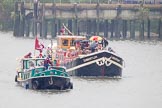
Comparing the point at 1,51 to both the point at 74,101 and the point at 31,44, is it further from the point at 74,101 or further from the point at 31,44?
the point at 74,101

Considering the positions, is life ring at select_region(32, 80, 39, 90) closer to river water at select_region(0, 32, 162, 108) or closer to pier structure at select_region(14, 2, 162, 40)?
river water at select_region(0, 32, 162, 108)

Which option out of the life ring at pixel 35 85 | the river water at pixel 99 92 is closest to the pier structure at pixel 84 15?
the river water at pixel 99 92

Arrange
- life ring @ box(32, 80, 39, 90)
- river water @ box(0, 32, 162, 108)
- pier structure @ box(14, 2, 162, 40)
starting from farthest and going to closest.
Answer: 1. pier structure @ box(14, 2, 162, 40)
2. life ring @ box(32, 80, 39, 90)
3. river water @ box(0, 32, 162, 108)

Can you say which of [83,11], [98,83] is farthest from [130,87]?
[83,11]

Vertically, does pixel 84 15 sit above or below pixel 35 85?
below

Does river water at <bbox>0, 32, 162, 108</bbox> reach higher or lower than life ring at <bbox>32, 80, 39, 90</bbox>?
lower

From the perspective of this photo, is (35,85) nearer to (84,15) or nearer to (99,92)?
(99,92)

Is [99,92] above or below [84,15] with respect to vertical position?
above

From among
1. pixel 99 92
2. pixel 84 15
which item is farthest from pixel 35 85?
pixel 84 15

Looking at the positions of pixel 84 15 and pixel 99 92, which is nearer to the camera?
pixel 99 92

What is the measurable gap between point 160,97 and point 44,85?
25.1 feet

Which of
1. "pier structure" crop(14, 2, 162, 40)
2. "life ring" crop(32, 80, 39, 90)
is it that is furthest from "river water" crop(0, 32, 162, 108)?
"pier structure" crop(14, 2, 162, 40)

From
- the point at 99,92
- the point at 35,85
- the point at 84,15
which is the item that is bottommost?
the point at 84,15

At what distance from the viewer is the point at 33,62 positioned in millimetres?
74188
